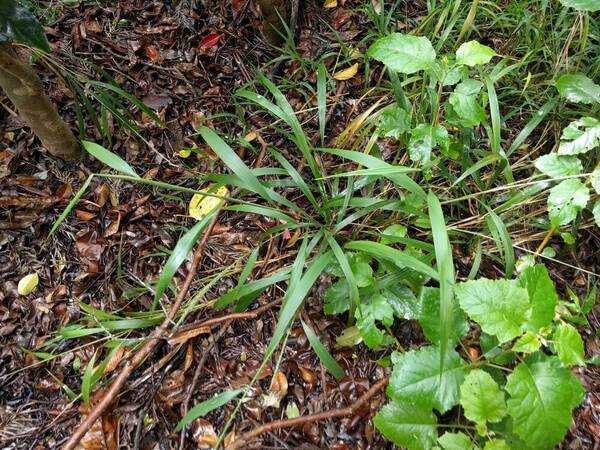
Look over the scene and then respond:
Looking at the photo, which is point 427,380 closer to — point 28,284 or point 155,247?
point 155,247

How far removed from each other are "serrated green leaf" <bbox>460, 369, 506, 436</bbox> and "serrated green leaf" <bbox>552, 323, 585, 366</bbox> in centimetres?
18

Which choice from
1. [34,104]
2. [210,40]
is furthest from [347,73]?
[34,104]

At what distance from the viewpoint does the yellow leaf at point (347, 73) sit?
1938mm

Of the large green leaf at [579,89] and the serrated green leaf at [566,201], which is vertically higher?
the large green leaf at [579,89]

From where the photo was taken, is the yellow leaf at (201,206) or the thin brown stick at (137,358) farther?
the yellow leaf at (201,206)

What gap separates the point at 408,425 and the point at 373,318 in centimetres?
30

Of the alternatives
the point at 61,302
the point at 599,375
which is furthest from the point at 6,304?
the point at 599,375

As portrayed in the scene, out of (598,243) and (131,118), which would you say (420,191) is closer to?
(598,243)

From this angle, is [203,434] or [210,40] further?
[210,40]

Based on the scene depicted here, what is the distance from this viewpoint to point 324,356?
4.36 ft

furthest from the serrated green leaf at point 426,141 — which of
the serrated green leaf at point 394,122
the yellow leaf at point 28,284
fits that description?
the yellow leaf at point 28,284

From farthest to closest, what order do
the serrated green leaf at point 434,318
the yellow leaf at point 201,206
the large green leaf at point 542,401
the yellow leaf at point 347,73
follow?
the yellow leaf at point 347,73 → the yellow leaf at point 201,206 → the serrated green leaf at point 434,318 → the large green leaf at point 542,401

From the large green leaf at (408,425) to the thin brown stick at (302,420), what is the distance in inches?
5.2

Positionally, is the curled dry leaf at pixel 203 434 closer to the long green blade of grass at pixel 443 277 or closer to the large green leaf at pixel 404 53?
the long green blade of grass at pixel 443 277
